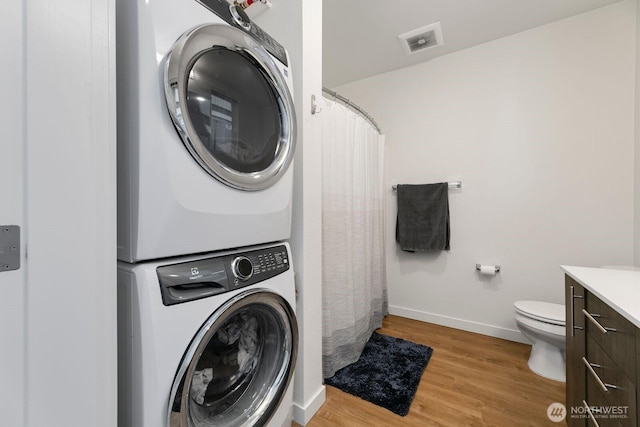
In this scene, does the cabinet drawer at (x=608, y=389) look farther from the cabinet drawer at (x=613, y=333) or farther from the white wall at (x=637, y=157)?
the white wall at (x=637, y=157)

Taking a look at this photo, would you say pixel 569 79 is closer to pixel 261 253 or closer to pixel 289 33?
pixel 289 33

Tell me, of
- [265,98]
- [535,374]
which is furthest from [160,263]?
[535,374]

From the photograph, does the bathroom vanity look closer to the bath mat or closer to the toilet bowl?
the toilet bowl

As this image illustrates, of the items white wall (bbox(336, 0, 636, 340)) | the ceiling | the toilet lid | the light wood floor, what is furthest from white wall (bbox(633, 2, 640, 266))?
the light wood floor

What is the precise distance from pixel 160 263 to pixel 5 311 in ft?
0.88

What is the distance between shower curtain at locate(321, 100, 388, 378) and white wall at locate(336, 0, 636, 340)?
576mm

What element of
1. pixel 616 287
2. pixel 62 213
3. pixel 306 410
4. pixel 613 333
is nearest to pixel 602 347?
pixel 613 333

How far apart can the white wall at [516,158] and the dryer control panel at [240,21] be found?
5.93ft

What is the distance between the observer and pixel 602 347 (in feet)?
2.88

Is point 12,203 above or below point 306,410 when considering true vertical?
above

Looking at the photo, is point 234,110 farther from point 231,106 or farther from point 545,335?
point 545,335

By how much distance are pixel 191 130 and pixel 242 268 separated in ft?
1.42

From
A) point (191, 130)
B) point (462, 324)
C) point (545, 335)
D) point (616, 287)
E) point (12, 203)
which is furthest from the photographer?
point (462, 324)

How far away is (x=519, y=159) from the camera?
2.06 m
